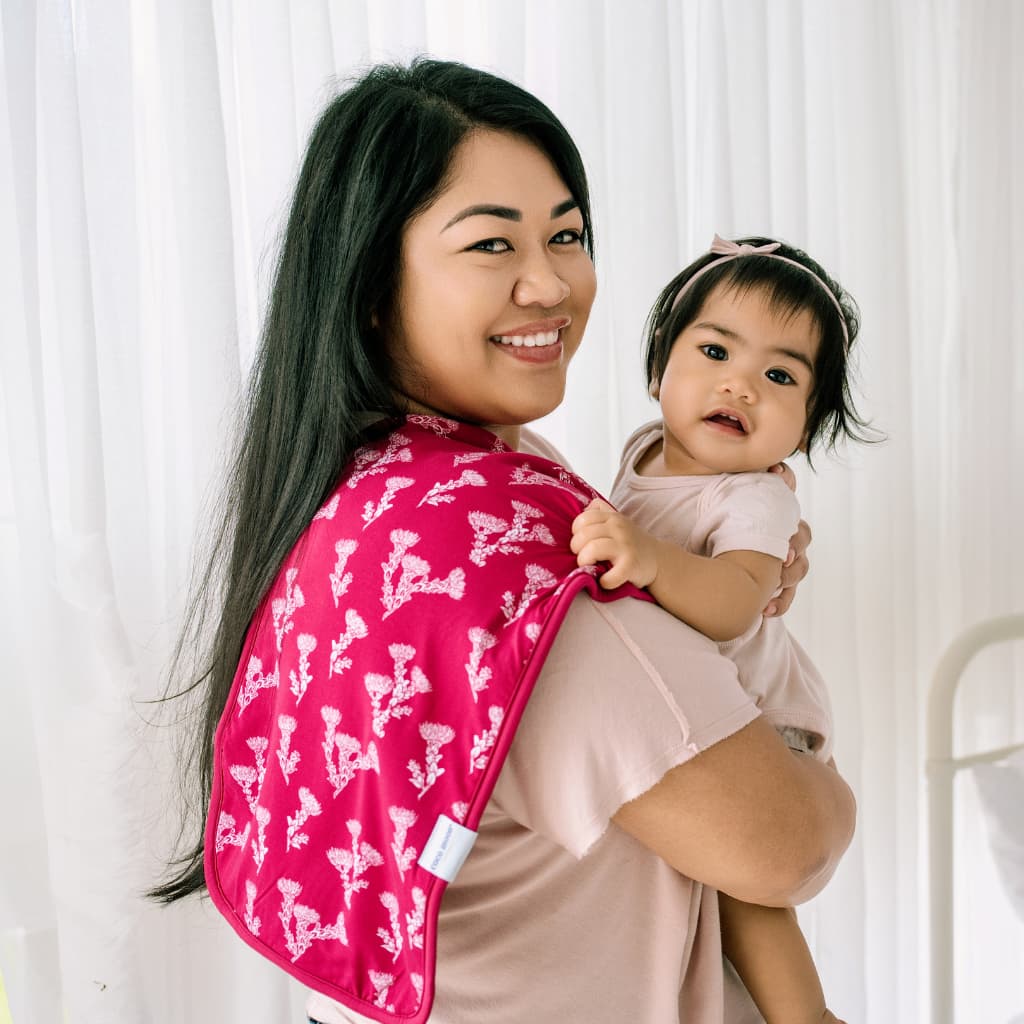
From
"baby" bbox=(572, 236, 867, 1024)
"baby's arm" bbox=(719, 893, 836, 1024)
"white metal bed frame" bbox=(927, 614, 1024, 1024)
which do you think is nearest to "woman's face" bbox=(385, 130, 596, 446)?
"baby" bbox=(572, 236, 867, 1024)

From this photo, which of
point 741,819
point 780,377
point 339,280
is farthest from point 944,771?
point 339,280

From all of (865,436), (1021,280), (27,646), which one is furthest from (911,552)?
(27,646)

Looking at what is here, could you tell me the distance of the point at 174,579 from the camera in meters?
1.60

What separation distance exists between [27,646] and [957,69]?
213 cm

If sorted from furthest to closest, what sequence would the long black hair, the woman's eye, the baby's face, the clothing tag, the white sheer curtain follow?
the white sheer curtain
the baby's face
the woman's eye
the long black hair
the clothing tag

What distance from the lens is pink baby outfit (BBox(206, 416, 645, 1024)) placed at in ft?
2.88

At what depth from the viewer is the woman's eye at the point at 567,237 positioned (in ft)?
3.87

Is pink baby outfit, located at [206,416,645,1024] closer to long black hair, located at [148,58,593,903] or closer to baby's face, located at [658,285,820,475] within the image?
long black hair, located at [148,58,593,903]

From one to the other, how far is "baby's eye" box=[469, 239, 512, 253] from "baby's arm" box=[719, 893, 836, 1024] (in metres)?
0.67

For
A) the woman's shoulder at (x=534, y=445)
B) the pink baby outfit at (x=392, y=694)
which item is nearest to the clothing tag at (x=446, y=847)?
the pink baby outfit at (x=392, y=694)

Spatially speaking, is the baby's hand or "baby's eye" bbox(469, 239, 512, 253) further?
"baby's eye" bbox(469, 239, 512, 253)

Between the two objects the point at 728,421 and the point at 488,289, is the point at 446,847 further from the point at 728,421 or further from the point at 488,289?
the point at 728,421

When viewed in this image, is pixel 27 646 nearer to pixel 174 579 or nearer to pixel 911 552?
pixel 174 579

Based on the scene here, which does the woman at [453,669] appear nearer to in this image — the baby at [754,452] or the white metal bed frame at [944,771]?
the baby at [754,452]
